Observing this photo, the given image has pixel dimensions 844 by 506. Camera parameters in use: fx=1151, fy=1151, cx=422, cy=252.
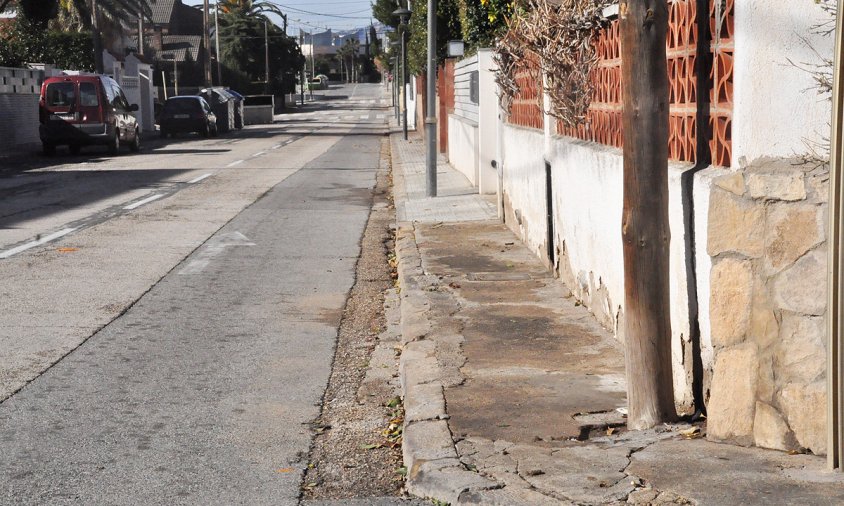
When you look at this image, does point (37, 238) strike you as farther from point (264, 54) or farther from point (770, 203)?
point (264, 54)

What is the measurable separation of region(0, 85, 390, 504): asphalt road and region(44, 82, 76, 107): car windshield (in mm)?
12745

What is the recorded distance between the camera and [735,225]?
4.73m

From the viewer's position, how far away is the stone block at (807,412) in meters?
4.42

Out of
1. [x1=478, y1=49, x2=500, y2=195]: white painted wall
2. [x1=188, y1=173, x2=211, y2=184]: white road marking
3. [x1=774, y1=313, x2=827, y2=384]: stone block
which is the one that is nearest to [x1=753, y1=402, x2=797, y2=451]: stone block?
[x1=774, y1=313, x2=827, y2=384]: stone block

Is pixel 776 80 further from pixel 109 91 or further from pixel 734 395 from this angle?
pixel 109 91

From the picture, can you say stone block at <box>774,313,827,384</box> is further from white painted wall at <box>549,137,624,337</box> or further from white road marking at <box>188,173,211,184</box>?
white road marking at <box>188,173,211,184</box>

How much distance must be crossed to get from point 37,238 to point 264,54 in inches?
3329

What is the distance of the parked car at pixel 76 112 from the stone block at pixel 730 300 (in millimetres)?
25920

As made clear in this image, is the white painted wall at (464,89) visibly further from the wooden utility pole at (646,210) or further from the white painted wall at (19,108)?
the white painted wall at (19,108)

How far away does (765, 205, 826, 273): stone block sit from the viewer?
441 centimetres

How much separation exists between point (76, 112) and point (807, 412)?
88.1 ft

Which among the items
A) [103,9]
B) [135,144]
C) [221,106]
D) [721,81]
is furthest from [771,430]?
[103,9]

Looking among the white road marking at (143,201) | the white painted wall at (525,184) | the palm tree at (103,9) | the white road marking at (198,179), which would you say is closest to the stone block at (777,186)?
the white painted wall at (525,184)

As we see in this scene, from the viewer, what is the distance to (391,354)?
7.30 meters
